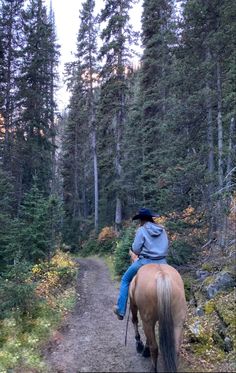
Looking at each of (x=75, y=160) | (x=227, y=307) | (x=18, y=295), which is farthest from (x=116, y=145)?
(x=227, y=307)

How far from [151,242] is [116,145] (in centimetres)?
2149

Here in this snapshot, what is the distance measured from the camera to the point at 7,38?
24.1 m

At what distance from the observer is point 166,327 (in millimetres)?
5082

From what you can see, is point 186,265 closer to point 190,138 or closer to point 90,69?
point 190,138

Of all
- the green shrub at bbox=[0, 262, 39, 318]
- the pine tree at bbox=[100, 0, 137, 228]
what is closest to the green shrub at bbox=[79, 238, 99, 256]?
the pine tree at bbox=[100, 0, 137, 228]

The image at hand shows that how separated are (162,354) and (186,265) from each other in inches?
283

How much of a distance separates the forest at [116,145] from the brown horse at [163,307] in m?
1.49

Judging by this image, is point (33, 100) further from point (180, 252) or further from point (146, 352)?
point (146, 352)

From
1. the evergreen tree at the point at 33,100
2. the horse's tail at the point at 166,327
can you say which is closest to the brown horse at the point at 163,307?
the horse's tail at the point at 166,327

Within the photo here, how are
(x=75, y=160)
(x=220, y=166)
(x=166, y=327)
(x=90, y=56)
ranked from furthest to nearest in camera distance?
1. (x=75, y=160)
2. (x=90, y=56)
3. (x=220, y=166)
4. (x=166, y=327)

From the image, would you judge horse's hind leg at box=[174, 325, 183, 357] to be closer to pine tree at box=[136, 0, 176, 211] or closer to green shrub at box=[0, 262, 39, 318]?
green shrub at box=[0, 262, 39, 318]

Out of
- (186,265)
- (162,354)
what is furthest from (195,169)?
(162,354)

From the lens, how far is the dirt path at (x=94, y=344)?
6.32 meters

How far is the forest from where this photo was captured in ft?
37.3
